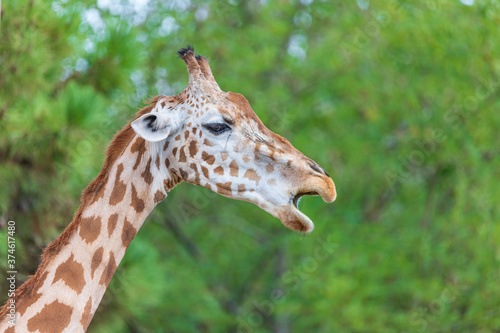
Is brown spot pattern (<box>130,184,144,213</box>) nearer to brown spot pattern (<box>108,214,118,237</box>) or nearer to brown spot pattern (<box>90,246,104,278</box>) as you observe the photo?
brown spot pattern (<box>108,214,118,237</box>)

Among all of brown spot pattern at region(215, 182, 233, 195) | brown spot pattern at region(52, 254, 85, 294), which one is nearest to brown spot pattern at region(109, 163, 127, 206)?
brown spot pattern at region(52, 254, 85, 294)

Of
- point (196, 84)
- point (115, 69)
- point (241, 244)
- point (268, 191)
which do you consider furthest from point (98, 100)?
point (241, 244)

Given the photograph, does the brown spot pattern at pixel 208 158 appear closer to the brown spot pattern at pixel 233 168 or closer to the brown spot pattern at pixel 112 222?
the brown spot pattern at pixel 233 168

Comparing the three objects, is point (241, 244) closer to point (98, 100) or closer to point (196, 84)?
point (98, 100)

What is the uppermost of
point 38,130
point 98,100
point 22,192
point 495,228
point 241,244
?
point 495,228

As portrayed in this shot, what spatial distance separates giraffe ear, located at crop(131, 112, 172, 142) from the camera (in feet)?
9.29

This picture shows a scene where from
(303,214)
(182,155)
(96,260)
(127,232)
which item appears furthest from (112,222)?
(303,214)

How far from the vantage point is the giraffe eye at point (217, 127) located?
300 centimetres

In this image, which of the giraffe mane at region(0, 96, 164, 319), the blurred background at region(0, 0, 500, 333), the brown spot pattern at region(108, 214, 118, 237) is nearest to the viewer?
the giraffe mane at region(0, 96, 164, 319)

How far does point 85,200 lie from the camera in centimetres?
299

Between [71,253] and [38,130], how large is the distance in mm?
2242

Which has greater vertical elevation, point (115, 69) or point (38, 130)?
point (115, 69)

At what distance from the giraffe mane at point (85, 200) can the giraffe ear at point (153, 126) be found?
7.9 inches

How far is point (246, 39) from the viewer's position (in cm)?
1103
